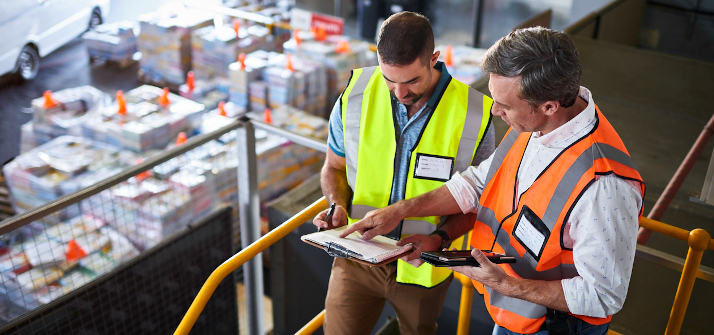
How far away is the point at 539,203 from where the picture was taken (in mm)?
1616

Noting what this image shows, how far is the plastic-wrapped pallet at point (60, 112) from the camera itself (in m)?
5.68

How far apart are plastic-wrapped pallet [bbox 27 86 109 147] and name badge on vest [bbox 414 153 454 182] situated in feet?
14.3

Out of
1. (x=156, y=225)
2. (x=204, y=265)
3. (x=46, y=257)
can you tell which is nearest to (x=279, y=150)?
(x=156, y=225)

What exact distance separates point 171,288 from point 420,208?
188cm

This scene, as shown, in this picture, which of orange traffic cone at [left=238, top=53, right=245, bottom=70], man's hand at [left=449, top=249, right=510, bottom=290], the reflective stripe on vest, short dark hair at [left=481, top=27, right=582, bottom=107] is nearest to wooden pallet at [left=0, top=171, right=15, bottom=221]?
orange traffic cone at [left=238, top=53, right=245, bottom=70]

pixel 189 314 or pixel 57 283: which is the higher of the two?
→ pixel 189 314

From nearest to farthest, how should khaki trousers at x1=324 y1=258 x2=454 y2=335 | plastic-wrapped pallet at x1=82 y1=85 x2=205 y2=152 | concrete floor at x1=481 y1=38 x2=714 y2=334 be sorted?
1. khaki trousers at x1=324 y1=258 x2=454 y2=335
2. concrete floor at x1=481 y1=38 x2=714 y2=334
3. plastic-wrapped pallet at x1=82 y1=85 x2=205 y2=152

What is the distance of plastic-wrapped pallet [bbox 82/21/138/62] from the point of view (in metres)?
7.90

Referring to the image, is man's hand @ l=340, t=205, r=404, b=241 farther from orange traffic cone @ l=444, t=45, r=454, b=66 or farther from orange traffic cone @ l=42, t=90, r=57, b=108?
orange traffic cone @ l=42, t=90, r=57, b=108

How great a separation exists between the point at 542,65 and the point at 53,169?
4455 millimetres

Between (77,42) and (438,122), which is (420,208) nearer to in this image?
(438,122)

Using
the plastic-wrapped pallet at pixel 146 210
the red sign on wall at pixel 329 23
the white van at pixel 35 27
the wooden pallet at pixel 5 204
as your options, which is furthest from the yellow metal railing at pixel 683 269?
the white van at pixel 35 27

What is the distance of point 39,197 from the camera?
15.6 feet

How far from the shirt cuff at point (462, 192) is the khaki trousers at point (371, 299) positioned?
1.29ft
